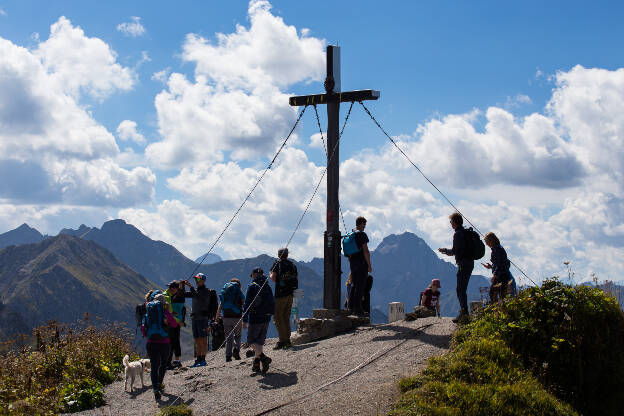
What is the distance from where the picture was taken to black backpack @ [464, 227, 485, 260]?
11258 millimetres

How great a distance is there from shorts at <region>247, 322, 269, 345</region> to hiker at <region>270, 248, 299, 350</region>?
4.80 ft

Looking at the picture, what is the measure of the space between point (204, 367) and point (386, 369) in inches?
205

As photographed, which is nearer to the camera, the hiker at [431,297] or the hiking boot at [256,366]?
the hiking boot at [256,366]

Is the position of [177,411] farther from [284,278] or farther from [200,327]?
[200,327]

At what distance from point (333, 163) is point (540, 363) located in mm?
8024

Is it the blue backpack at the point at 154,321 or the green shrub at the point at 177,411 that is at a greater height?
the blue backpack at the point at 154,321

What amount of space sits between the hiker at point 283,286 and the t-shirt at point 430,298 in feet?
12.0

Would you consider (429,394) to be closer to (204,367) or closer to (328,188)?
(204,367)

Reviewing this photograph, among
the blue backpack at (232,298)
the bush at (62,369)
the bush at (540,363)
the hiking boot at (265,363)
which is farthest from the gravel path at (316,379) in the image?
the blue backpack at (232,298)

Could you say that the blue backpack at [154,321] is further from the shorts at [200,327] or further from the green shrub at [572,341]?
the green shrub at [572,341]

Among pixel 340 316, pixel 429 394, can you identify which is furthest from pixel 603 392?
pixel 340 316

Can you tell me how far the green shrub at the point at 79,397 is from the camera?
416 inches

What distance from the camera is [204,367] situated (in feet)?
42.0

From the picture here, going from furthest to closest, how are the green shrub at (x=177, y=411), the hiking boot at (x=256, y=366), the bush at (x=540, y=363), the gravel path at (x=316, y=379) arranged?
the hiking boot at (x=256, y=366) → the green shrub at (x=177, y=411) → the gravel path at (x=316, y=379) → the bush at (x=540, y=363)
